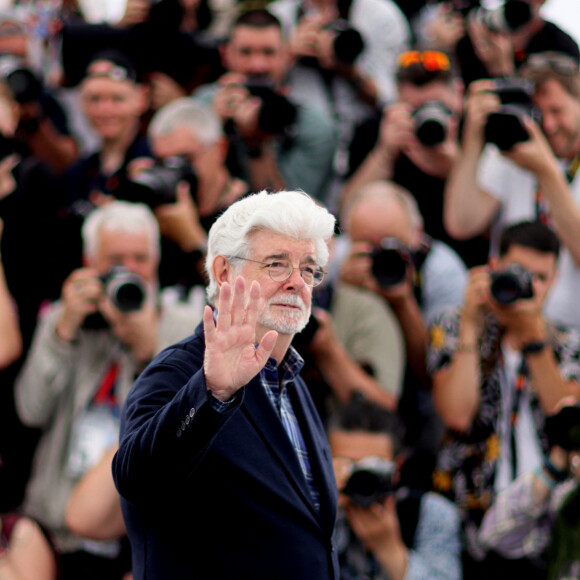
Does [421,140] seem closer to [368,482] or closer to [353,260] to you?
[353,260]

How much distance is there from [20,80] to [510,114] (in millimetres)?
2251

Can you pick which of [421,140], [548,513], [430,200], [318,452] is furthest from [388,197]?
[318,452]

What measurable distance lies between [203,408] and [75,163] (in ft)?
10.7

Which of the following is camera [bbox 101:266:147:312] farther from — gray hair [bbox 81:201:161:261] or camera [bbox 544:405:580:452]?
camera [bbox 544:405:580:452]

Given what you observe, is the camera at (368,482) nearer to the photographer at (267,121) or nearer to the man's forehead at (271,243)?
the man's forehead at (271,243)

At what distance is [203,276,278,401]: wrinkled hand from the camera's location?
1751 mm

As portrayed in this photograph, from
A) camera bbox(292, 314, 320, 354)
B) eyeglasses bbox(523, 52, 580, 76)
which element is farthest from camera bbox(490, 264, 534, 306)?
eyeglasses bbox(523, 52, 580, 76)

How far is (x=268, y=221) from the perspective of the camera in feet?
6.63

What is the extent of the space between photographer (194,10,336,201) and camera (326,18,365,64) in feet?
0.83

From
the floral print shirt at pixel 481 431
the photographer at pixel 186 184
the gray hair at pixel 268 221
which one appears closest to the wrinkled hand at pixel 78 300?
the photographer at pixel 186 184

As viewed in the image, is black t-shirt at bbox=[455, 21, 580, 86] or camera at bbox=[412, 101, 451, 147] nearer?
camera at bbox=[412, 101, 451, 147]

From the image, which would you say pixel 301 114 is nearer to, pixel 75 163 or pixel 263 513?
pixel 75 163

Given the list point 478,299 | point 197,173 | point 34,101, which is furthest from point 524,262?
point 34,101

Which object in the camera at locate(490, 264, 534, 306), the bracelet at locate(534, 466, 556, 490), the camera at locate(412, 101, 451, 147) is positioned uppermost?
the camera at locate(412, 101, 451, 147)
